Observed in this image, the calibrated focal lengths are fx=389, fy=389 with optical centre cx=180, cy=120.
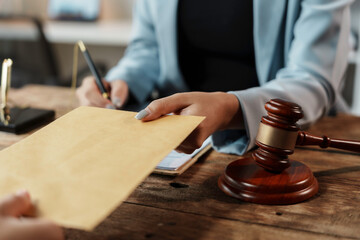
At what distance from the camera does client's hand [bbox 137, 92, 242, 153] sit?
2.09 feet

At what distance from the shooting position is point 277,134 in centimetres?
58

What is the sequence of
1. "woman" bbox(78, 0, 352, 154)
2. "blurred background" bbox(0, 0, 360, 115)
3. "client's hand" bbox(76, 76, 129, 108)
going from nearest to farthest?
"woman" bbox(78, 0, 352, 154), "client's hand" bbox(76, 76, 129, 108), "blurred background" bbox(0, 0, 360, 115)

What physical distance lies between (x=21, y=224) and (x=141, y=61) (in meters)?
0.95

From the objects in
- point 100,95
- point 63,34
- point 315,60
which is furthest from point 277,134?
Answer: point 63,34

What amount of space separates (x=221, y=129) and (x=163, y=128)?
0.20 m

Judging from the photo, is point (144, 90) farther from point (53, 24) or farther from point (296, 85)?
point (53, 24)

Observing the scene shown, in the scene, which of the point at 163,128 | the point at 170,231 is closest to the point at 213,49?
Result: the point at 163,128

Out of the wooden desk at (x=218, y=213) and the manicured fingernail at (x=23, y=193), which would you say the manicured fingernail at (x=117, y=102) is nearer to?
the wooden desk at (x=218, y=213)

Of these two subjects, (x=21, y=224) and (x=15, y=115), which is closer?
(x=21, y=224)

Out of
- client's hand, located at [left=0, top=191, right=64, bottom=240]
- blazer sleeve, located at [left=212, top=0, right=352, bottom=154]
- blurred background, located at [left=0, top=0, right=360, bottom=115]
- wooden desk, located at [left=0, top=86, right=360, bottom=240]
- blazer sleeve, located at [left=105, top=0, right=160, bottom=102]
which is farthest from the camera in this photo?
blurred background, located at [left=0, top=0, right=360, bottom=115]

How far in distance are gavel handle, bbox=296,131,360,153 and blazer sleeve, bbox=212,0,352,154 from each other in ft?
0.64

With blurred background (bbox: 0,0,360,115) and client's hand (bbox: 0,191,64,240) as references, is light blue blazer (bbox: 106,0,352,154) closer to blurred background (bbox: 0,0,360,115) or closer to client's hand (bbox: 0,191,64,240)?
client's hand (bbox: 0,191,64,240)

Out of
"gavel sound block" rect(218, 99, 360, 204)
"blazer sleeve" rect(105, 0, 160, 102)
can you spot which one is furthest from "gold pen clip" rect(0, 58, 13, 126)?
"gavel sound block" rect(218, 99, 360, 204)

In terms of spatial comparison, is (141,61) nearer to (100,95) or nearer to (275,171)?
(100,95)
